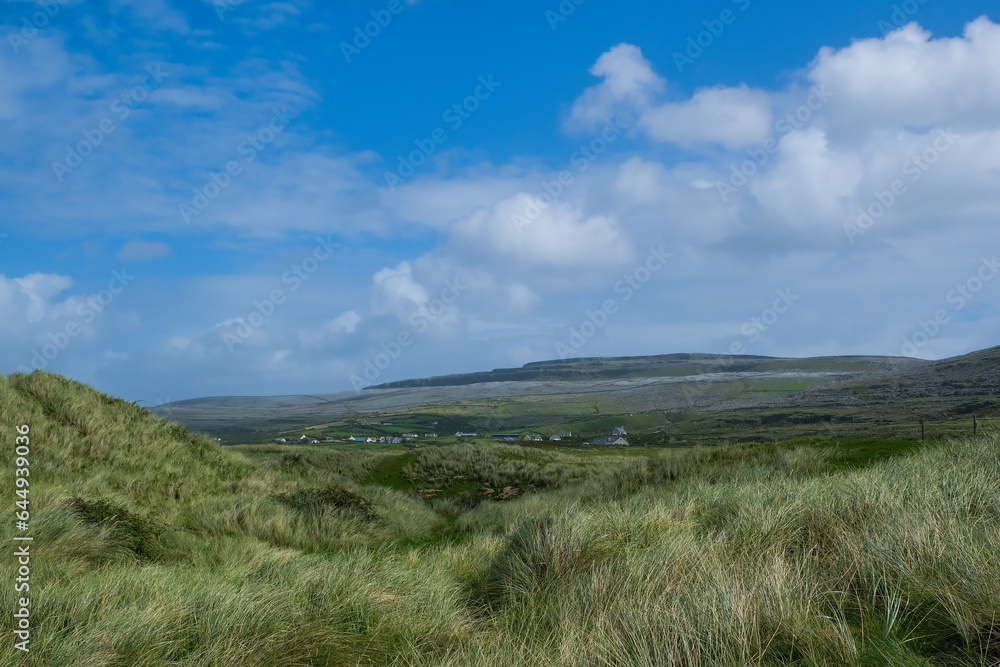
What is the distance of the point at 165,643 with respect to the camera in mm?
3480

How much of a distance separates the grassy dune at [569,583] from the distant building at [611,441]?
51325mm

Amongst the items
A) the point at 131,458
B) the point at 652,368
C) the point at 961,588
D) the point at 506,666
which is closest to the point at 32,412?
the point at 131,458

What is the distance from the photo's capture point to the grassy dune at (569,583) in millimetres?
3355

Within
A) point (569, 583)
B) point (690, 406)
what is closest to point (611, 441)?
point (690, 406)

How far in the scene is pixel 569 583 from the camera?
4902 millimetres

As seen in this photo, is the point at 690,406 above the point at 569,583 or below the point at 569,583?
below

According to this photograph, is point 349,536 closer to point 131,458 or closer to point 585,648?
point 131,458

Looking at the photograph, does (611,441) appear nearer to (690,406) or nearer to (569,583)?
(690,406)

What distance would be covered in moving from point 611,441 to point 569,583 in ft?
191

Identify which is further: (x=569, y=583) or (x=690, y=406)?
(x=690, y=406)

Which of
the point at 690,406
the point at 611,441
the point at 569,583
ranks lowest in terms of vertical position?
the point at 690,406

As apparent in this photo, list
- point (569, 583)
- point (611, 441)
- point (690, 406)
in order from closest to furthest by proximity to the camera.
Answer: point (569, 583)
point (611, 441)
point (690, 406)

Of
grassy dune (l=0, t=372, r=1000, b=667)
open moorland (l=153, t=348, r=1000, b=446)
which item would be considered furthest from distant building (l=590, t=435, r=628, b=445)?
grassy dune (l=0, t=372, r=1000, b=667)

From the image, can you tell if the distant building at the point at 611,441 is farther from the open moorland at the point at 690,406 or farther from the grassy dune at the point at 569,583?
the grassy dune at the point at 569,583
